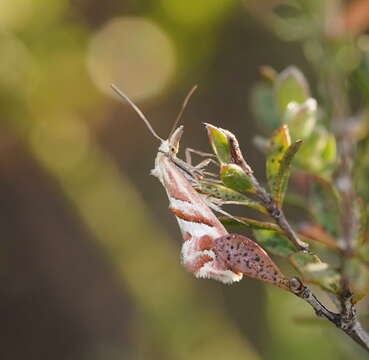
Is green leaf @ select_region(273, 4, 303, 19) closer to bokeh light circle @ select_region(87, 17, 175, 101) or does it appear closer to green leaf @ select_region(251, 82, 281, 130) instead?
green leaf @ select_region(251, 82, 281, 130)

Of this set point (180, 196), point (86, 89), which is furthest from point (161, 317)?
point (180, 196)

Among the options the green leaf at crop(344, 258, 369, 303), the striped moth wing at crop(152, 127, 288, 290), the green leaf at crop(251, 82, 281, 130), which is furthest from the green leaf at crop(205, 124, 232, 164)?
the green leaf at crop(251, 82, 281, 130)

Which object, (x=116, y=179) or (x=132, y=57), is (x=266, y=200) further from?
(x=132, y=57)

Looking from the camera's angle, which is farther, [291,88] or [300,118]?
[291,88]

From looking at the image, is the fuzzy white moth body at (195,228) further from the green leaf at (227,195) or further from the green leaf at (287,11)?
the green leaf at (287,11)

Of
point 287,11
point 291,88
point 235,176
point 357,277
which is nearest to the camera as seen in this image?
point 357,277

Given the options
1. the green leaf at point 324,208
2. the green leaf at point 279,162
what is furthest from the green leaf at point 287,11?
the green leaf at point 279,162

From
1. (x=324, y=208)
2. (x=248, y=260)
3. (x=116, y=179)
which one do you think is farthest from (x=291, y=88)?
(x=116, y=179)
